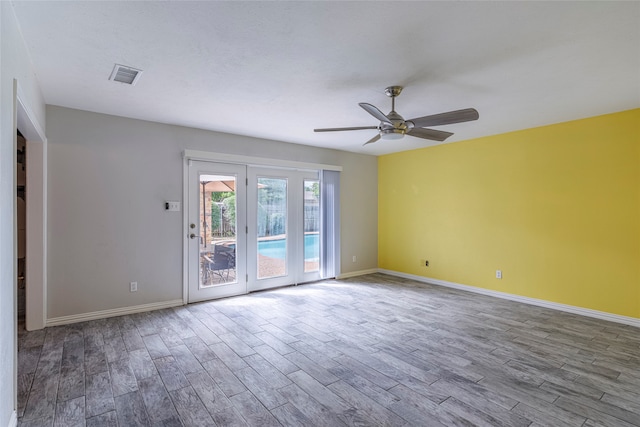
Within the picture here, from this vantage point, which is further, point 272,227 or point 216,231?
point 272,227

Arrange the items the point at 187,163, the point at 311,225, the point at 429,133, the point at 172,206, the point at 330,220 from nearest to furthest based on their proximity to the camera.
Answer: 1. the point at 429,133
2. the point at 172,206
3. the point at 187,163
4. the point at 311,225
5. the point at 330,220

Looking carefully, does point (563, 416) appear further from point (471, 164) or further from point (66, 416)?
point (471, 164)

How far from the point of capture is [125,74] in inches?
114

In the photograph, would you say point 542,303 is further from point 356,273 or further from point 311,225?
point 311,225

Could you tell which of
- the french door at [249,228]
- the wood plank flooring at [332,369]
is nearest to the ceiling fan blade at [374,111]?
the wood plank flooring at [332,369]

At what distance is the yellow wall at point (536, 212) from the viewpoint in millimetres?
3902

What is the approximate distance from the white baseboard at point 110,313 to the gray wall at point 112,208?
50 millimetres

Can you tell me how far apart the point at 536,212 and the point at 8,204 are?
5.66m

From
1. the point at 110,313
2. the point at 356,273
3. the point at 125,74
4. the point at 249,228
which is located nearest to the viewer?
the point at 125,74

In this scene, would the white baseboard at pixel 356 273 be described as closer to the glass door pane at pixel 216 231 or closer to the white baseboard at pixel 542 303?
the white baseboard at pixel 542 303

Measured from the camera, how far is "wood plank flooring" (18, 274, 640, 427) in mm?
2158

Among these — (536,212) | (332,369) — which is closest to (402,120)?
(332,369)

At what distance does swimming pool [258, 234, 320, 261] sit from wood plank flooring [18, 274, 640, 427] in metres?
1.21

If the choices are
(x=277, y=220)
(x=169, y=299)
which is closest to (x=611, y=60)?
(x=277, y=220)
